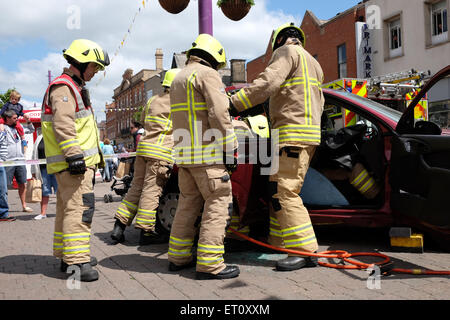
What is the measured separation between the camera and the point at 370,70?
20.7m

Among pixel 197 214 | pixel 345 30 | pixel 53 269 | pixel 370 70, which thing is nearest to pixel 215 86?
pixel 197 214

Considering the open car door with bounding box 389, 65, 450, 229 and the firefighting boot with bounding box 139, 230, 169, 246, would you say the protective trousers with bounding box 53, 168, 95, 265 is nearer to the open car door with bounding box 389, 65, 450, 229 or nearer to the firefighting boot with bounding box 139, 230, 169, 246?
the firefighting boot with bounding box 139, 230, 169, 246

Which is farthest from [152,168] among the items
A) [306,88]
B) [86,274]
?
[306,88]

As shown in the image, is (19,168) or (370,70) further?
(370,70)

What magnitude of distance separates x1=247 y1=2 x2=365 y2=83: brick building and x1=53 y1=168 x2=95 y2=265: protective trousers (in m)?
19.7

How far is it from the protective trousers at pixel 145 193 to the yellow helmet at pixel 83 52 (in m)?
1.46

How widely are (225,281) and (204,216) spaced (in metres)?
0.53

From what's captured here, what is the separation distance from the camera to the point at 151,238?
16.1ft

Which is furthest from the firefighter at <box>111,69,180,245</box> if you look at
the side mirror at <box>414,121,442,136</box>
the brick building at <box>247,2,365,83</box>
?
the brick building at <box>247,2,365,83</box>

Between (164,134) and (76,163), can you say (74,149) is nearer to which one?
(76,163)

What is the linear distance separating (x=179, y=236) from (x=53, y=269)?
1.26 metres

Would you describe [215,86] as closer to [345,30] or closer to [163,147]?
[163,147]

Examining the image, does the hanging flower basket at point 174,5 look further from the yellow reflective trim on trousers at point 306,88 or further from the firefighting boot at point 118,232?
the firefighting boot at point 118,232

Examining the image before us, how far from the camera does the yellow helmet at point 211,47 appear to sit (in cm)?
360
